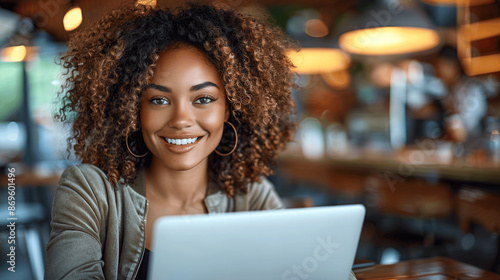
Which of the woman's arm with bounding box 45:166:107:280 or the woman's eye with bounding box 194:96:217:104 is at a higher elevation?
the woman's eye with bounding box 194:96:217:104

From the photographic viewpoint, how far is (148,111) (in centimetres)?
123

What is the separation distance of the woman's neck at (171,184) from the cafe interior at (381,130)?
44cm

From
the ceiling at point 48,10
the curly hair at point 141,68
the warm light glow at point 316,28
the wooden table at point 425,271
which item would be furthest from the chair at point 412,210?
the warm light glow at point 316,28

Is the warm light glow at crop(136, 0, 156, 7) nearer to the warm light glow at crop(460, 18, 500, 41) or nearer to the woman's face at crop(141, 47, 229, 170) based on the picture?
the woman's face at crop(141, 47, 229, 170)

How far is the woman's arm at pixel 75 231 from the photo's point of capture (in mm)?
1051

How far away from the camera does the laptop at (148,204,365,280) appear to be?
2.68ft

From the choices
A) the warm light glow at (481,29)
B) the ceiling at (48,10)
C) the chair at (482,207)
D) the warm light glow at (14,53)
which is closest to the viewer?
the ceiling at (48,10)

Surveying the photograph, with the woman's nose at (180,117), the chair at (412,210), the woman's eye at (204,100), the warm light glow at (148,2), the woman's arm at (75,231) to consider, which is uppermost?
the warm light glow at (148,2)

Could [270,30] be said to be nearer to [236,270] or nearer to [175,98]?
[175,98]

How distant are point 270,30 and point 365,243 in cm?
292

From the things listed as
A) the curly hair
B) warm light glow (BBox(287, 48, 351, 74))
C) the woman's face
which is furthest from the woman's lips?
warm light glow (BBox(287, 48, 351, 74))

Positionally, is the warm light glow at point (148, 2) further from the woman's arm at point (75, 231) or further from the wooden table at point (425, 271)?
the wooden table at point (425, 271)

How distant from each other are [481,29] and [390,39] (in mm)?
1056

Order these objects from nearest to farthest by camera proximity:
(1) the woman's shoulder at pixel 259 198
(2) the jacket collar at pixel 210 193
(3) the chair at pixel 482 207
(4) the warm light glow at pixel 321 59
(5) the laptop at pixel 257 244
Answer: (5) the laptop at pixel 257 244
(2) the jacket collar at pixel 210 193
(1) the woman's shoulder at pixel 259 198
(3) the chair at pixel 482 207
(4) the warm light glow at pixel 321 59
